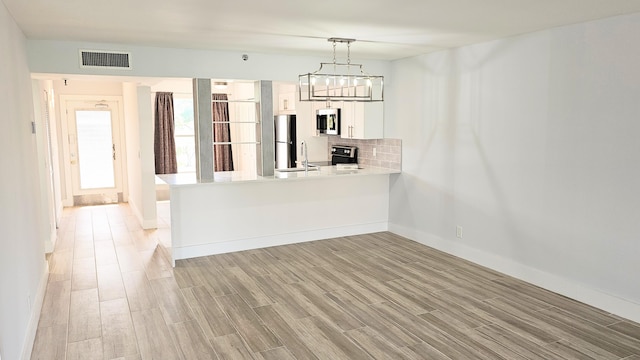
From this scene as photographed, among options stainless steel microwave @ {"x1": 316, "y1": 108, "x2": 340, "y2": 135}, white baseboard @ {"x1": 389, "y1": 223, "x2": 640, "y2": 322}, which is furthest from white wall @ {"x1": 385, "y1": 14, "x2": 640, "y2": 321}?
stainless steel microwave @ {"x1": 316, "y1": 108, "x2": 340, "y2": 135}

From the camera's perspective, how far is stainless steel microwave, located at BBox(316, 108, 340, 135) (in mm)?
7203

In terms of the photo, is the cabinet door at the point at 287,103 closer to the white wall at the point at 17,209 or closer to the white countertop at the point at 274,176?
the white countertop at the point at 274,176

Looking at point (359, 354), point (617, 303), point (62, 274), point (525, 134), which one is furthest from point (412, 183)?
point (62, 274)

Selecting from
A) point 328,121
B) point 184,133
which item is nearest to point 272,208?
point 328,121

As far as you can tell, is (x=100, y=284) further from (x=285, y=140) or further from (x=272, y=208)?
(x=285, y=140)

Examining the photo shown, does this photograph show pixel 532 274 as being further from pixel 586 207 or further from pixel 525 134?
pixel 525 134

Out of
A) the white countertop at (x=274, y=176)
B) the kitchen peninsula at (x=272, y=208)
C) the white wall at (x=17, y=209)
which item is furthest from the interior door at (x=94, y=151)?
the white wall at (x=17, y=209)

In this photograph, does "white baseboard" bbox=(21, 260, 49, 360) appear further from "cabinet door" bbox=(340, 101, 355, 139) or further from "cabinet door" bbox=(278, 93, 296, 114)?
"cabinet door" bbox=(278, 93, 296, 114)

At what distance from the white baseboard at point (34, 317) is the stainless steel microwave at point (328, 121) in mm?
4328

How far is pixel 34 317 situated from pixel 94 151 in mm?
6557

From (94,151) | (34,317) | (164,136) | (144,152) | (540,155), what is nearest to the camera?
(34,317)

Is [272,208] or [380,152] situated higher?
[380,152]

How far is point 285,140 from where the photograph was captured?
28.1ft

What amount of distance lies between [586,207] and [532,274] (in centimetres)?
91
